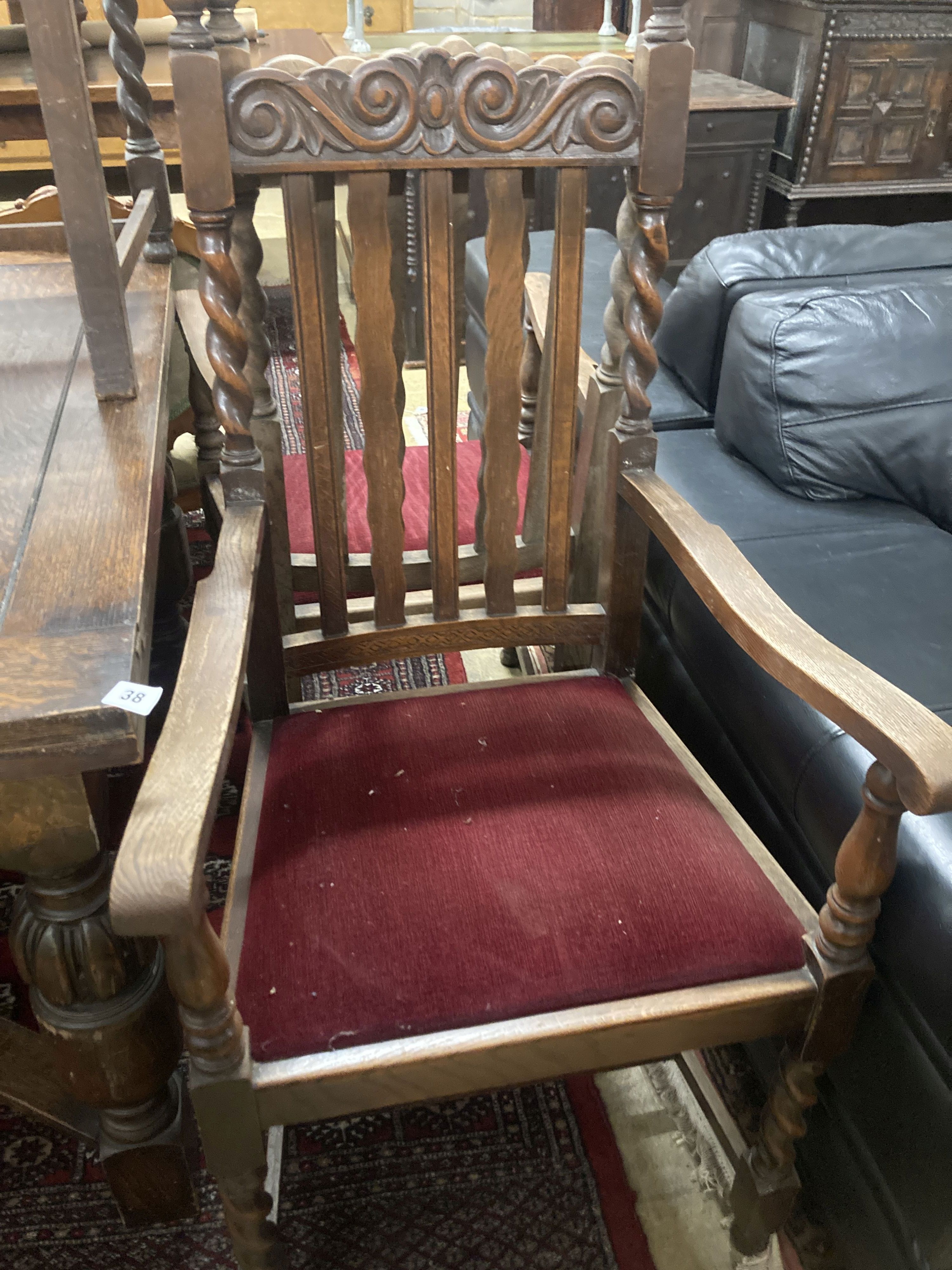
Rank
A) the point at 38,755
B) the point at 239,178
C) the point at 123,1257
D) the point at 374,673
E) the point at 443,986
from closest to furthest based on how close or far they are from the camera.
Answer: the point at 38,755 → the point at 443,986 → the point at 239,178 → the point at 123,1257 → the point at 374,673

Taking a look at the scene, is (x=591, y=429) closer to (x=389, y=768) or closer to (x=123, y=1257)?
(x=389, y=768)

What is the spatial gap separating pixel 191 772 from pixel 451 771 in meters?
0.37

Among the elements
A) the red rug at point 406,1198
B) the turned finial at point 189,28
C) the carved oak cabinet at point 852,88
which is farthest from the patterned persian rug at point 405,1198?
the carved oak cabinet at point 852,88

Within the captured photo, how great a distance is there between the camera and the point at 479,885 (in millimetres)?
911

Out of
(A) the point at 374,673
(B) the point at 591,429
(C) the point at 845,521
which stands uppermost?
(B) the point at 591,429

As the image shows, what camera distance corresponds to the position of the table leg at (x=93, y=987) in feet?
2.52

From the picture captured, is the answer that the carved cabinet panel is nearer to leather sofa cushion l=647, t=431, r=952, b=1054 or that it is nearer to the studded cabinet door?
the studded cabinet door

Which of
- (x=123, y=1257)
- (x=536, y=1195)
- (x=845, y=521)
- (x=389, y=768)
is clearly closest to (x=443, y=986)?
(x=389, y=768)

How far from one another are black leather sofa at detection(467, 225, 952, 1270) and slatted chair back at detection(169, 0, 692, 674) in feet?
1.24

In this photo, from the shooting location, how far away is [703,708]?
4.61 ft

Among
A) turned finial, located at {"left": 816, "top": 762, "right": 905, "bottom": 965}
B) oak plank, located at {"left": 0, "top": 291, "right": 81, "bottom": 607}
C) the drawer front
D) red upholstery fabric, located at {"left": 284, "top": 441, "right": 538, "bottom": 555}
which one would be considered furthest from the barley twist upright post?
the drawer front

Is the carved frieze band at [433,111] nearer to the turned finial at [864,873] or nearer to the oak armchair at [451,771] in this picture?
the oak armchair at [451,771]

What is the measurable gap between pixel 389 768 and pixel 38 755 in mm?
426

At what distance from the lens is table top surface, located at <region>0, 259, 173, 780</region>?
0.68 m
